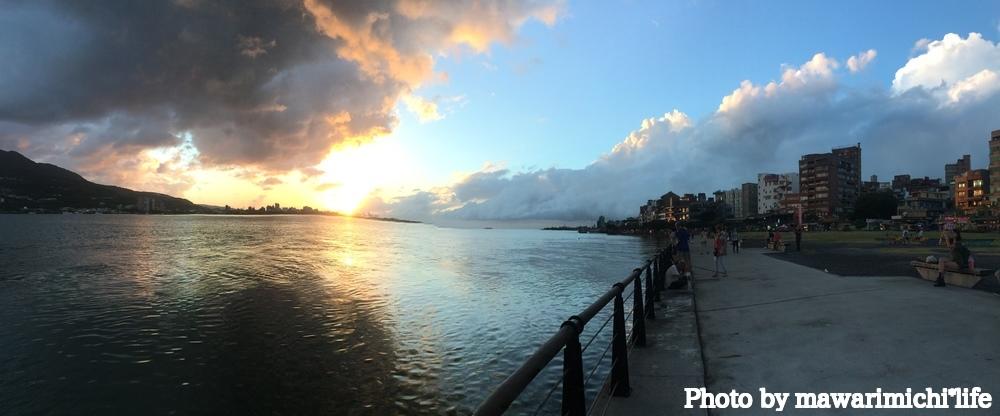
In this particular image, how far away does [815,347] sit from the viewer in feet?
23.5

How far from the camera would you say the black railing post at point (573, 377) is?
388 cm

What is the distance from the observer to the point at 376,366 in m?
12.3

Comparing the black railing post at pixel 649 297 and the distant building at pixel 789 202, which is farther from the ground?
the distant building at pixel 789 202

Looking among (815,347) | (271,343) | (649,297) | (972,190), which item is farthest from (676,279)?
(972,190)

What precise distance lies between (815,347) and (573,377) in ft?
16.8

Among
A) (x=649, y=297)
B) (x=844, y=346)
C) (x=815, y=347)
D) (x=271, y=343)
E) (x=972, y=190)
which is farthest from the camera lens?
(x=972, y=190)

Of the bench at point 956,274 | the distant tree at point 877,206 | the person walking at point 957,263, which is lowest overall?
the bench at point 956,274

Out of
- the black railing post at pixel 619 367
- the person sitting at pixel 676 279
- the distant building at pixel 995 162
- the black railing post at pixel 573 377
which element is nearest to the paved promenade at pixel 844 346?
the black railing post at pixel 619 367

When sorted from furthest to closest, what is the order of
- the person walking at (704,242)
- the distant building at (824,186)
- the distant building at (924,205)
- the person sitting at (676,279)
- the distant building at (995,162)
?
the distant building at (824,186) < the distant building at (924,205) < the distant building at (995,162) < the person walking at (704,242) < the person sitting at (676,279)

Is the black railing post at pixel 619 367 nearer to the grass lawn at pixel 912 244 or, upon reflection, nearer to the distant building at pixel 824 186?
the grass lawn at pixel 912 244

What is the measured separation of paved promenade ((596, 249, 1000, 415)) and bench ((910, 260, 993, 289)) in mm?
389

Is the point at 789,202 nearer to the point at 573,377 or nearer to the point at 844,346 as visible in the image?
the point at 844,346

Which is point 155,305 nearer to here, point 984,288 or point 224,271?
point 224,271

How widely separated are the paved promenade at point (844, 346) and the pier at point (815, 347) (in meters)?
0.01
